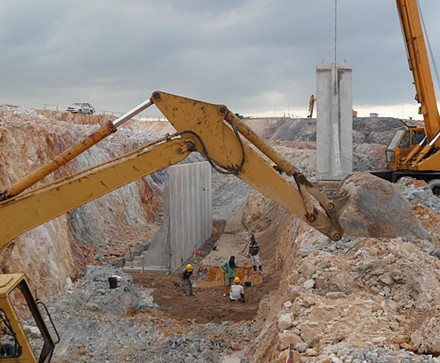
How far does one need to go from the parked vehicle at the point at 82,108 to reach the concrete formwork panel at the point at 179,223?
24991mm

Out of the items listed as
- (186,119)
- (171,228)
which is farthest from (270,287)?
(186,119)

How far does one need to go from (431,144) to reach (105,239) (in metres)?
12.2

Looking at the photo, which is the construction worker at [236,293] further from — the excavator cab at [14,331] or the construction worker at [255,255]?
the excavator cab at [14,331]

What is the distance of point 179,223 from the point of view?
→ 679 inches

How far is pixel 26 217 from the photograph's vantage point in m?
5.82

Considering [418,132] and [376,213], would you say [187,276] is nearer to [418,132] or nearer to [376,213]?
[376,213]

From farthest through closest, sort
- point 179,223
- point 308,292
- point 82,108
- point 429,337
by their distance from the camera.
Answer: point 82,108 → point 179,223 → point 308,292 → point 429,337

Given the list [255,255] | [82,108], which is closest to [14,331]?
[255,255]

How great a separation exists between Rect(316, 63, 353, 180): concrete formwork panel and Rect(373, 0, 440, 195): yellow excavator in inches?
86.0

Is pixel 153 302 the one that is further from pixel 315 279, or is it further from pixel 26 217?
pixel 26 217

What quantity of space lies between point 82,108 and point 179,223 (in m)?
29.2

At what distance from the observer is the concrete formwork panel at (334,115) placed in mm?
19922

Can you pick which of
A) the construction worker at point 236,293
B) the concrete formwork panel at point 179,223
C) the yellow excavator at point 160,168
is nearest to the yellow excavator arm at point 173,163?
the yellow excavator at point 160,168

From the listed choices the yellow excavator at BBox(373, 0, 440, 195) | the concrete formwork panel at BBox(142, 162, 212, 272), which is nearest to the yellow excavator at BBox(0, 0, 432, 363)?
the concrete formwork panel at BBox(142, 162, 212, 272)
